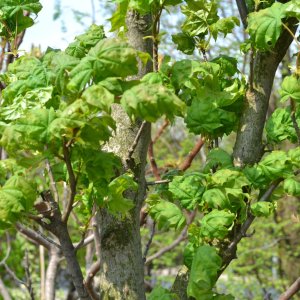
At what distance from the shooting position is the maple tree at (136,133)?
58.9 inches

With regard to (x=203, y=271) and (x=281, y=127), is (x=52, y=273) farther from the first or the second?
(x=281, y=127)

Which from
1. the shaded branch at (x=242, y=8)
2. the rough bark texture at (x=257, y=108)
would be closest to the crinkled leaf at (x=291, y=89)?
the rough bark texture at (x=257, y=108)

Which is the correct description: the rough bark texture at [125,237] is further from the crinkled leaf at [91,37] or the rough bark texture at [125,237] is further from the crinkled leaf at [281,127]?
the crinkled leaf at [281,127]

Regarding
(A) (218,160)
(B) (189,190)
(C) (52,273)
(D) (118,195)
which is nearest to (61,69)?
(D) (118,195)

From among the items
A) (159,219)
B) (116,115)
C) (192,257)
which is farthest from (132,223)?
(116,115)

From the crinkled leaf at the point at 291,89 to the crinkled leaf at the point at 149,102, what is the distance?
85 cm

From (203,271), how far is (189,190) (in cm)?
30

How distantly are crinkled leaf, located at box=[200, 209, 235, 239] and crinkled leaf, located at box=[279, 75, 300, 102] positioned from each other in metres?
0.50

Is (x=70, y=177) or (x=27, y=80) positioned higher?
(x=27, y=80)

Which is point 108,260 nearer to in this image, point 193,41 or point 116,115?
point 116,115

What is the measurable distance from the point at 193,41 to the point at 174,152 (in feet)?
44.6

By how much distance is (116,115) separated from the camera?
220 cm

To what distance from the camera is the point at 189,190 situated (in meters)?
2.09

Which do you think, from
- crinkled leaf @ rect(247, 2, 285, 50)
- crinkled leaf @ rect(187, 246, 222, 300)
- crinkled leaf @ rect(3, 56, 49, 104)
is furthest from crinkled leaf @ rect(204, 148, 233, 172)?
crinkled leaf @ rect(3, 56, 49, 104)
